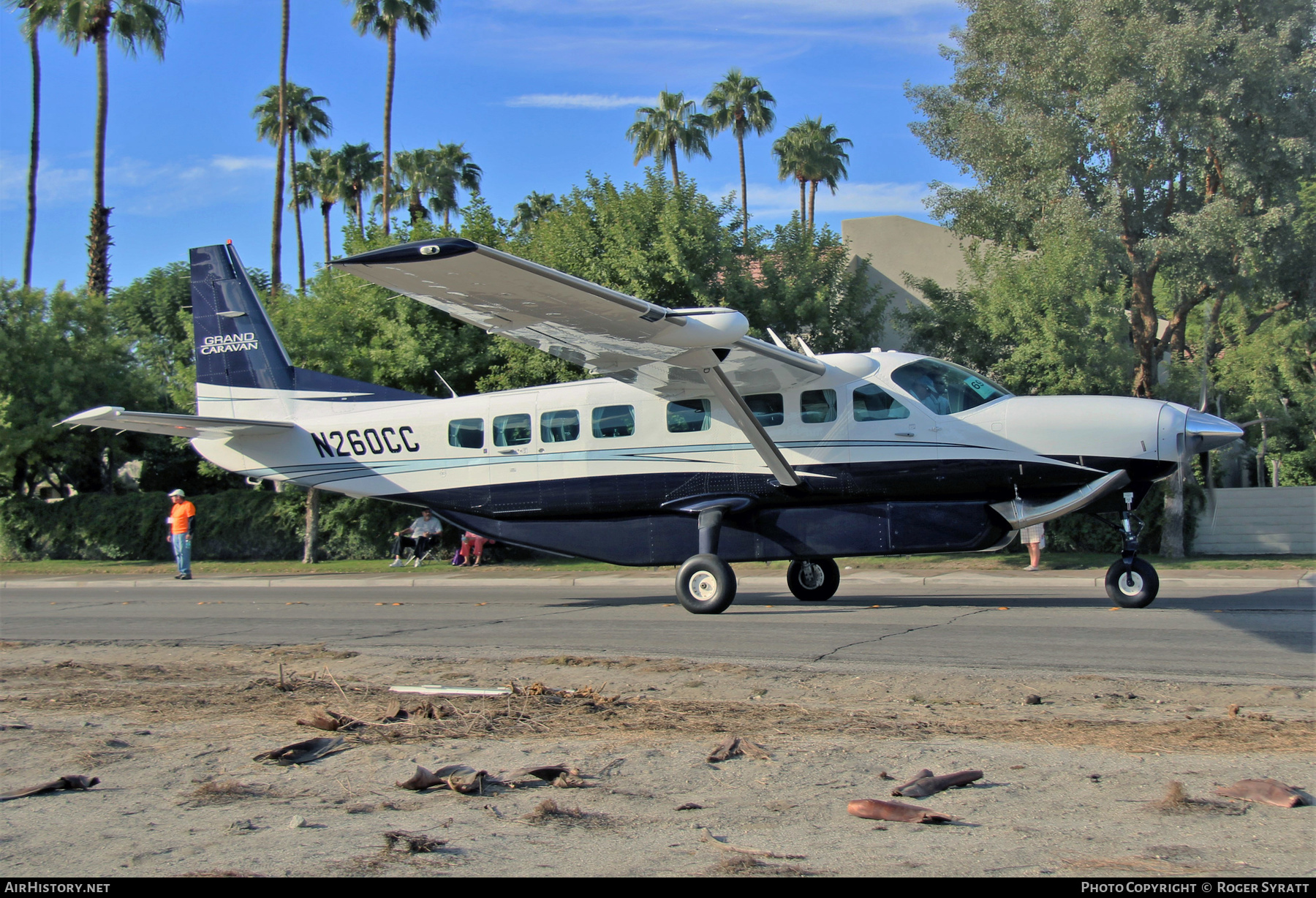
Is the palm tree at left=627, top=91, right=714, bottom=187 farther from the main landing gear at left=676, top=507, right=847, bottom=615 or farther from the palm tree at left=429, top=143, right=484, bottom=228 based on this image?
the main landing gear at left=676, top=507, right=847, bottom=615

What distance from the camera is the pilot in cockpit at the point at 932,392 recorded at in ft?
38.2

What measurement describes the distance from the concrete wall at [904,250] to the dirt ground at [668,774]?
27.1 m

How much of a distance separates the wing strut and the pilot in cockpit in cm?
171

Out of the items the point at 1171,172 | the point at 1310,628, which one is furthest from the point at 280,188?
the point at 1310,628

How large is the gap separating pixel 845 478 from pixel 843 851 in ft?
27.7

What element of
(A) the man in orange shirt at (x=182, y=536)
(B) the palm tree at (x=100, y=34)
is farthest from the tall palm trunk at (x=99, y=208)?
(A) the man in orange shirt at (x=182, y=536)

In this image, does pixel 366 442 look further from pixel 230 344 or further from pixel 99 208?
pixel 99 208

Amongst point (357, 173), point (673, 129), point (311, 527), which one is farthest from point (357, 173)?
point (311, 527)

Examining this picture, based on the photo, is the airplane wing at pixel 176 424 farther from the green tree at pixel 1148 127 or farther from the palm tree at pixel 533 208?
the palm tree at pixel 533 208

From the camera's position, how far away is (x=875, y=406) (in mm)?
11812

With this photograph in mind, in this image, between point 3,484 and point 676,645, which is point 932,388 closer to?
point 676,645

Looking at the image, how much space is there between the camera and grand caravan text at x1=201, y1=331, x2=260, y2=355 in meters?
15.3

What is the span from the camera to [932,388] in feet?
38.6
